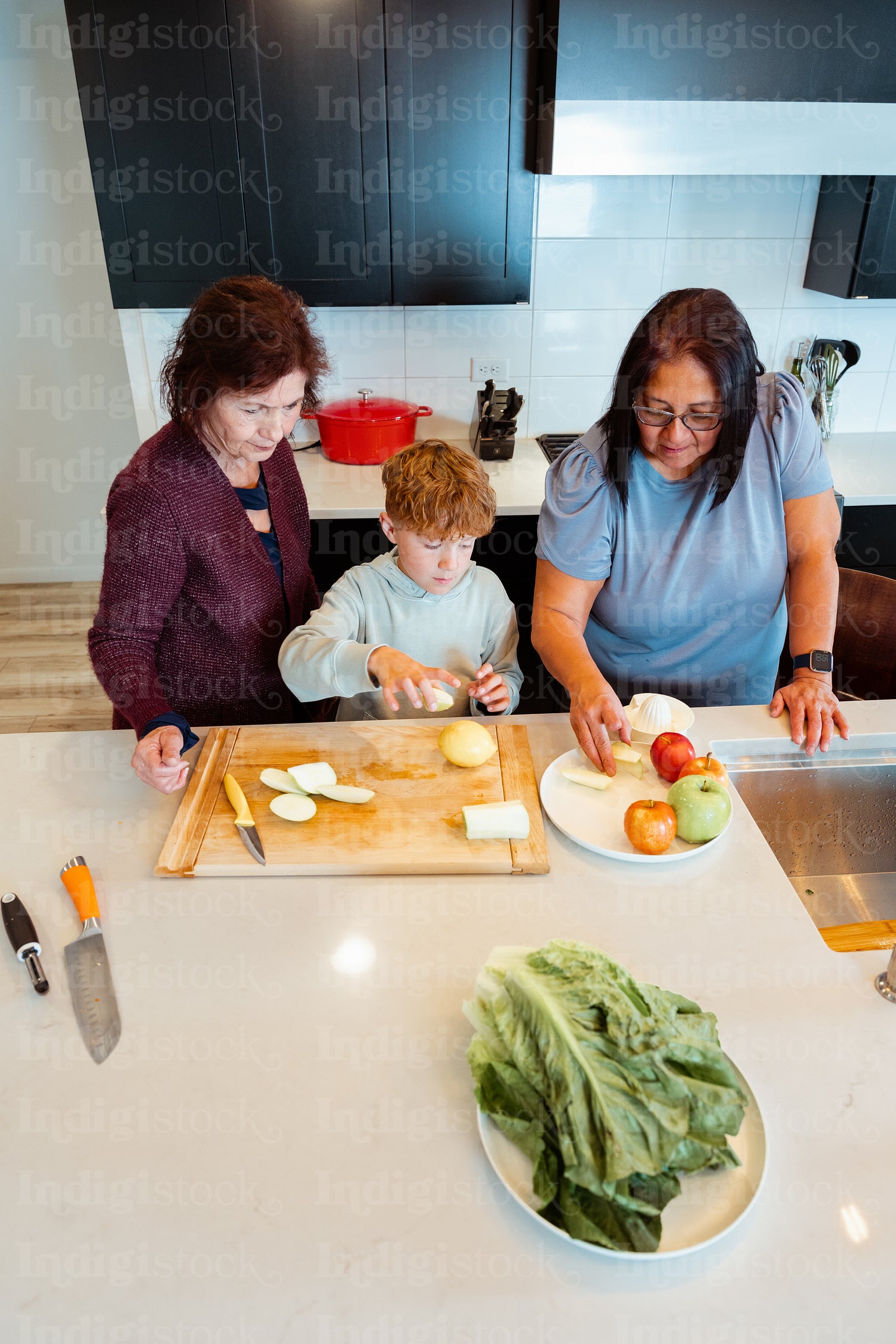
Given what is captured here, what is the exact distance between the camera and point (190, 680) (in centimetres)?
154

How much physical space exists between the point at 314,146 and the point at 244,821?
6.39 ft

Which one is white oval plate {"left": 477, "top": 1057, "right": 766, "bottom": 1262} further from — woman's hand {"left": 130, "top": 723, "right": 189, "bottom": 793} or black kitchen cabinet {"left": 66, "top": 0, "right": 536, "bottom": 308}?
black kitchen cabinet {"left": 66, "top": 0, "right": 536, "bottom": 308}

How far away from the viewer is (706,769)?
1.24 metres

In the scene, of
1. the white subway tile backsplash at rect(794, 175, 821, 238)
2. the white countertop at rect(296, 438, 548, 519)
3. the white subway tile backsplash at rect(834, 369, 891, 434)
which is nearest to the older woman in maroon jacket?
the white countertop at rect(296, 438, 548, 519)

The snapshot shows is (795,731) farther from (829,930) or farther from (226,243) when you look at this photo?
(226,243)

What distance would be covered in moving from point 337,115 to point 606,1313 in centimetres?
253

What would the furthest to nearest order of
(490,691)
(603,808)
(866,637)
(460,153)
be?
(460,153) → (866,637) → (490,691) → (603,808)

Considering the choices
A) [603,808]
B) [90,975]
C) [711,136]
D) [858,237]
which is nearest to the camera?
[90,975]

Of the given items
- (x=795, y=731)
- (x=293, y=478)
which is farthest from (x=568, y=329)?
(x=795, y=731)

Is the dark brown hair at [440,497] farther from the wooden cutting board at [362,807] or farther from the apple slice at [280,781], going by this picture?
the apple slice at [280,781]

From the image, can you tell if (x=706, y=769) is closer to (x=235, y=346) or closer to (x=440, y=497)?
(x=440, y=497)

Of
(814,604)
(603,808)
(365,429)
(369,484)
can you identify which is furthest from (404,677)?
(365,429)

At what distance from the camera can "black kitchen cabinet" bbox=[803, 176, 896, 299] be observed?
8.18ft

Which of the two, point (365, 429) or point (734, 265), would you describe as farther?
point (734, 265)
